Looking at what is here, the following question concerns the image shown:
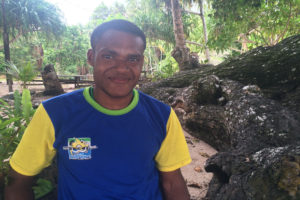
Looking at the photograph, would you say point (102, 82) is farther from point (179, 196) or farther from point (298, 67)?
point (298, 67)

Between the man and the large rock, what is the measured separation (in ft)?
2.29

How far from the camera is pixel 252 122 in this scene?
6.99 ft

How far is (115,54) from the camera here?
3.71ft

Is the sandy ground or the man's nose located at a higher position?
the man's nose

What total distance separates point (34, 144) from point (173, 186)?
2.93 ft

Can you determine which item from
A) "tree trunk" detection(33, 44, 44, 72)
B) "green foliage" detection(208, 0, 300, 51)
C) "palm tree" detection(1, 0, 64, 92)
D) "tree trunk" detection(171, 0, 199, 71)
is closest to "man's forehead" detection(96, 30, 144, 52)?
"green foliage" detection(208, 0, 300, 51)

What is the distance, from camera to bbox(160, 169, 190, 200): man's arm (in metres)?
1.30

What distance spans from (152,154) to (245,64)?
119 inches

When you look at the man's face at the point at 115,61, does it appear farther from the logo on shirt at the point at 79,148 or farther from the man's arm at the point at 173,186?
the man's arm at the point at 173,186

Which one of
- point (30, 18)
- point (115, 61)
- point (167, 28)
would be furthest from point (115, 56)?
point (167, 28)

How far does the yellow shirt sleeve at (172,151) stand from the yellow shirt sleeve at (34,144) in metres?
0.68

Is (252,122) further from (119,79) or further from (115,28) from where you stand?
(115,28)

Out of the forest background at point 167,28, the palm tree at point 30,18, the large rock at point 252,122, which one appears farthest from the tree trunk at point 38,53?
the large rock at point 252,122

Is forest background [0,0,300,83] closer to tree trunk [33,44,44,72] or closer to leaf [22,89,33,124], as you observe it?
tree trunk [33,44,44,72]
